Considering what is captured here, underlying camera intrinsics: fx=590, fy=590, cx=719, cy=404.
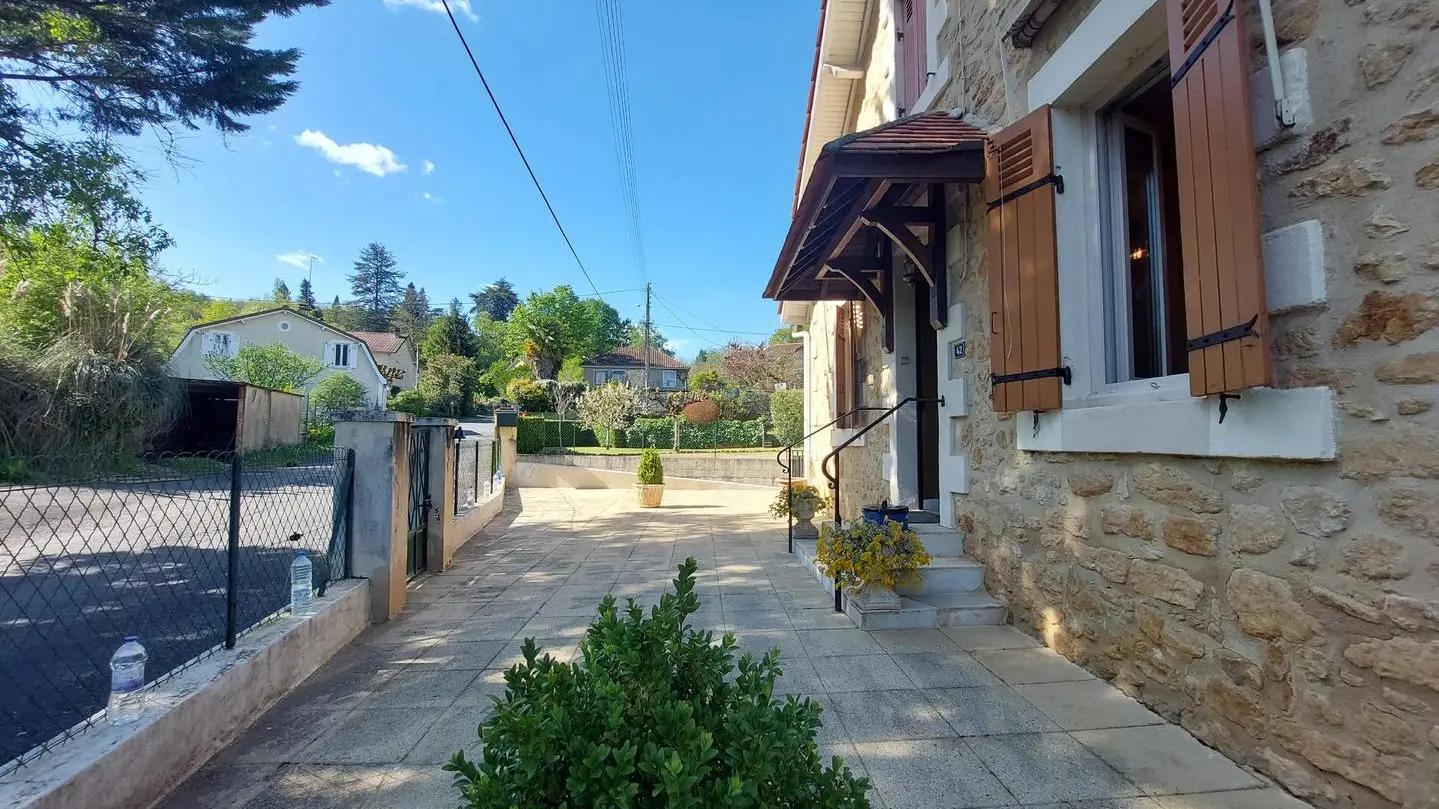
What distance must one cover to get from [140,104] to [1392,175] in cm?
1009

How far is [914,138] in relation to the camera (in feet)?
11.8

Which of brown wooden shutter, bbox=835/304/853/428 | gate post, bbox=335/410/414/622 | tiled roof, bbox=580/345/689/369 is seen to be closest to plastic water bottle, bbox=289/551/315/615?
gate post, bbox=335/410/414/622

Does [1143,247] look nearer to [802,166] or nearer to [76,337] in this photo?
[802,166]

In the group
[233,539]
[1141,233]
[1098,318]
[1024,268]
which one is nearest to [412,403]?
[233,539]

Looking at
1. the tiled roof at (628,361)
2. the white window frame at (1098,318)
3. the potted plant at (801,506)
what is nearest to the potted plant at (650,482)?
the potted plant at (801,506)

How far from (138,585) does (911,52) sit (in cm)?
810

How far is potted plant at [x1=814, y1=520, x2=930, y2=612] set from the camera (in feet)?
11.4

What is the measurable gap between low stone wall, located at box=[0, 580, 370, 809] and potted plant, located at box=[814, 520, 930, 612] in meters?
2.91

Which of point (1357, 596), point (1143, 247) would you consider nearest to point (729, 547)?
point (1143, 247)

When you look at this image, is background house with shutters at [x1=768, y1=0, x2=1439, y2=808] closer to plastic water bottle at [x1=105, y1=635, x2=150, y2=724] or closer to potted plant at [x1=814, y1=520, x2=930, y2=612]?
potted plant at [x1=814, y1=520, x2=930, y2=612]

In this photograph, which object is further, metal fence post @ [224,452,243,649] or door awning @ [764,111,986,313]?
door awning @ [764,111,986,313]

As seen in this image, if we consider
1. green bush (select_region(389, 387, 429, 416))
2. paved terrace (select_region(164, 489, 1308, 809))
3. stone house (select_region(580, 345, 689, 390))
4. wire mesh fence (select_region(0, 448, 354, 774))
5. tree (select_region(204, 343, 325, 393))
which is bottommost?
paved terrace (select_region(164, 489, 1308, 809))

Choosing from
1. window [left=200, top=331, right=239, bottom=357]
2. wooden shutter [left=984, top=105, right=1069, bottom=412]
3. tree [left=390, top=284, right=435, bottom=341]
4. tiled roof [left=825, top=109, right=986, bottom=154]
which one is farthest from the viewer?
tree [left=390, top=284, right=435, bottom=341]

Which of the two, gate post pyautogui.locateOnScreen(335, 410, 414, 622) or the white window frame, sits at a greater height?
the white window frame
